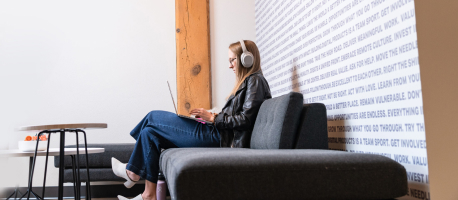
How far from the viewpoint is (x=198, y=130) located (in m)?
2.26

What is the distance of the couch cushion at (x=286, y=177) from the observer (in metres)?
1.04

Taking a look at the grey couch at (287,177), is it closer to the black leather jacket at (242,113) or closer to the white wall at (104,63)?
the black leather jacket at (242,113)

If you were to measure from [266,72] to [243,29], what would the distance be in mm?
665

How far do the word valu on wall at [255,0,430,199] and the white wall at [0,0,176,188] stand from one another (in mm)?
1580

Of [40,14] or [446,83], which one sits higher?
[40,14]

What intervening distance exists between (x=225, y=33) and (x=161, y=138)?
1810 millimetres

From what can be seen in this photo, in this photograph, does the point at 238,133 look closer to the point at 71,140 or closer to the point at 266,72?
the point at 266,72

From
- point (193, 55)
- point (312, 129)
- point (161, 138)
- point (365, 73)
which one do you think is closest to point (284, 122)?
point (312, 129)

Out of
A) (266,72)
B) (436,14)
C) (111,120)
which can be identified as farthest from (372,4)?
(111,120)

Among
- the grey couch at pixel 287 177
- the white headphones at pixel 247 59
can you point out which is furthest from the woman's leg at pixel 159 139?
the grey couch at pixel 287 177

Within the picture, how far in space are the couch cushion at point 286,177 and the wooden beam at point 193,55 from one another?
2492 mm

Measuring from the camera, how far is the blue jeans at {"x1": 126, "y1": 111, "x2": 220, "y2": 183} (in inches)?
83.0

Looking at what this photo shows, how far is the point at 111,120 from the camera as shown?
11.8 ft

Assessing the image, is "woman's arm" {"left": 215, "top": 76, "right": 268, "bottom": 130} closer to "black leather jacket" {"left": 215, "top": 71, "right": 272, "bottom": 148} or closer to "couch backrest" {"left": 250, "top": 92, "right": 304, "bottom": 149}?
"black leather jacket" {"left": 215, "top": 71, "right": 272, "bottom": 148}
